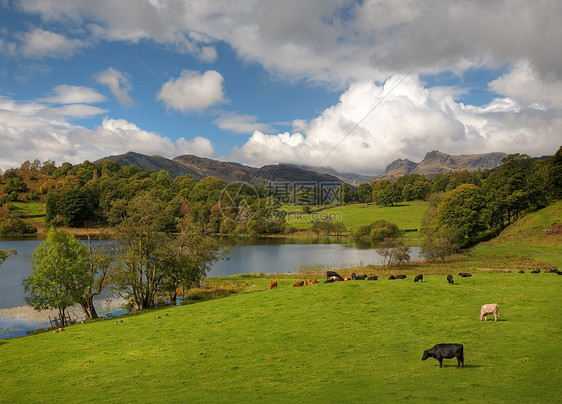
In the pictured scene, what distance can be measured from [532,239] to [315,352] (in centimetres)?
6508

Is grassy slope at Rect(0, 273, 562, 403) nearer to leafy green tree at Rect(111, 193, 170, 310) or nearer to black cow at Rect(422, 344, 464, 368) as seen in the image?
black cow at Rect(422, 344, 464, 368)

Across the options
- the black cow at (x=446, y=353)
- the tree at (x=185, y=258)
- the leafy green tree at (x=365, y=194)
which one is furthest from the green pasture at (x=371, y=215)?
the black cow at (x=446, y=353)

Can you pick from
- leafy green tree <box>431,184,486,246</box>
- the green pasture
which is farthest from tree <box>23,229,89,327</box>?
the green pasture

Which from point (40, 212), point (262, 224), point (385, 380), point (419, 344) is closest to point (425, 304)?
point (419, 344)

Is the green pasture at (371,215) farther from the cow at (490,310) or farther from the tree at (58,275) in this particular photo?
the tree at (58,275)

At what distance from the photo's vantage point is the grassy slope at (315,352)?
39.7ft

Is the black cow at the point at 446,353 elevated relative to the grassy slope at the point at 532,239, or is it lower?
lower

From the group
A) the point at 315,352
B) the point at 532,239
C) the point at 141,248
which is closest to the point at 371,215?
the point at 532,239

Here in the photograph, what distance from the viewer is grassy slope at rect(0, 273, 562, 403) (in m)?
12.1

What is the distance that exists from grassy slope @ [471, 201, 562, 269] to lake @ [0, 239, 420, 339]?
13.6 m

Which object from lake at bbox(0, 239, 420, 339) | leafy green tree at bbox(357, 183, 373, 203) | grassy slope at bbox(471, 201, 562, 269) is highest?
leafy green tree at bbox(357, 183, 373, 203)

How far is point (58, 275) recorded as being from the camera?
30.0m

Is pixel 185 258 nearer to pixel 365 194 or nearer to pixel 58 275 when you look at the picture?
pixel 58 275

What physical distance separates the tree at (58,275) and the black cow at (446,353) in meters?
28.9
